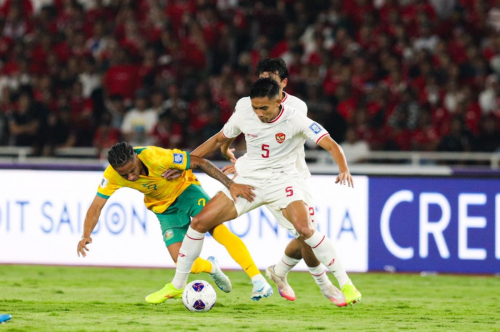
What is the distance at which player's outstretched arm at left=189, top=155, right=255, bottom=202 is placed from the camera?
7.83 meters

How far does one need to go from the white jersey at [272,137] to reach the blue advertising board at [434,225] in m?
3.38

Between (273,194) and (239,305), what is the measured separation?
1.19 meters

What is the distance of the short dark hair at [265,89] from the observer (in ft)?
24.5

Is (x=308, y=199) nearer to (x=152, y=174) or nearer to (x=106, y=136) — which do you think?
(x=152, y=174)

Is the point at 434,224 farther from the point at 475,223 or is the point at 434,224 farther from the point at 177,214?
the point at 177,214

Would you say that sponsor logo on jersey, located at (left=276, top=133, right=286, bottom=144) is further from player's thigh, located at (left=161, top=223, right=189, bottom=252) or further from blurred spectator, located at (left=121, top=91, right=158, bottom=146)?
blurred spectator, located at (left=121, top=91, right=158, bottom=146)

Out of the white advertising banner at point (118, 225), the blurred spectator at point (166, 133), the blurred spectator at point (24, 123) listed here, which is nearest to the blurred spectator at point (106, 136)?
the blurred spectator at point (166, 133)

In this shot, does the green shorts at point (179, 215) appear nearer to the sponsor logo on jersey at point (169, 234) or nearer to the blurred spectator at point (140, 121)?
the sponsor logo on jersey at point (169, 234)

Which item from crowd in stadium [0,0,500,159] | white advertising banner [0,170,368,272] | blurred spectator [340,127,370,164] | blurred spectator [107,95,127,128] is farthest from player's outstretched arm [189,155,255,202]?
blurred spectator [107,95,127,128]

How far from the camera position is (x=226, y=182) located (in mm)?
7957

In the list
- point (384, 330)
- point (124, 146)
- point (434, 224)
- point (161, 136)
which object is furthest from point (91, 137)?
point (384, 330)

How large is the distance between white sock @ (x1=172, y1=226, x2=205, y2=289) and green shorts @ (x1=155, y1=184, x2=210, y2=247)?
52cm

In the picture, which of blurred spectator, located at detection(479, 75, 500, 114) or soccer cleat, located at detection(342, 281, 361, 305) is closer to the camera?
soccer cleat, located at detection(342, 281, 361, 305)

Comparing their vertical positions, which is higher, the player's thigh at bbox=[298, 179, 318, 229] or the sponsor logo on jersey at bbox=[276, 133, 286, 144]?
the sponsor logo on jersey at bbox=[276, 133, 286, 144]
